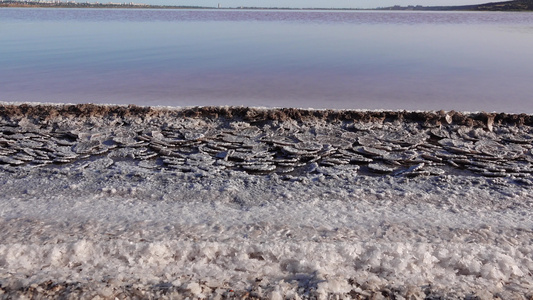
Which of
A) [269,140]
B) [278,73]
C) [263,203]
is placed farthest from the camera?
[278,73]

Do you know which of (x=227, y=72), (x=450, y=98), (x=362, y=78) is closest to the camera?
(x=450, y=98)

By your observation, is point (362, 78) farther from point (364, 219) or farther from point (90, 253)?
point (90, 253)

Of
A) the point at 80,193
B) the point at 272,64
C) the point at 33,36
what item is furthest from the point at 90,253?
the point at 33,36

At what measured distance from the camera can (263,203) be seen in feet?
8.45

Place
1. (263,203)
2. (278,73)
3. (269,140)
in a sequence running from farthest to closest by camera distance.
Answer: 1. (278,73)
2. (269,140)
3. (263,203)

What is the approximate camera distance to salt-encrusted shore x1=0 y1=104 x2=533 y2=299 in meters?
1.86

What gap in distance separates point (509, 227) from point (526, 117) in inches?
76.7

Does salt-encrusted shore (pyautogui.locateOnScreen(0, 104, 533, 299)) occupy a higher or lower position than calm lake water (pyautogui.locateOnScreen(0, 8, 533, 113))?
lower

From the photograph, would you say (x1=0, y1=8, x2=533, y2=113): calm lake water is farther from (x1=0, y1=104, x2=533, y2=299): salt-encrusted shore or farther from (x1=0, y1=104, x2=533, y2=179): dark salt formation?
(x1=0, y1=104, x2=533, y2=299): salt-encrusted shore

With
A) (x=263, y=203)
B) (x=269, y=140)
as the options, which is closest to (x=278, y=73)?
(x=269, y=140)

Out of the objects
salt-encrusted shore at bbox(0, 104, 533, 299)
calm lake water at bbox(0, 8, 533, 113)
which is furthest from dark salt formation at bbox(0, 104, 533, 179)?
calm lake water at bbox(0, 8, 533, 113)

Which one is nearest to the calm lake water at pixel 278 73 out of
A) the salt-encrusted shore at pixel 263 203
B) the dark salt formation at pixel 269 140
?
the dark salt formation at pixel 269 140

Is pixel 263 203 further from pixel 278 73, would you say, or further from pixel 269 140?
pixel 278 73

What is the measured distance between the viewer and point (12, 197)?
2666mm
